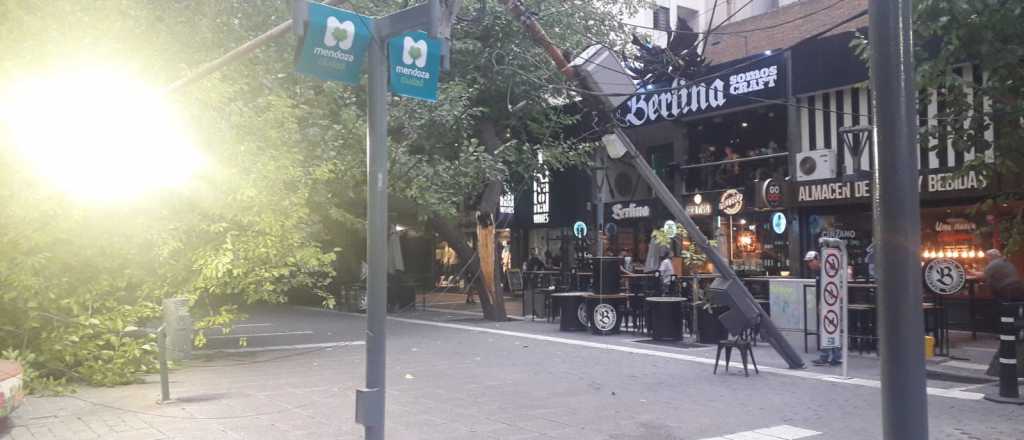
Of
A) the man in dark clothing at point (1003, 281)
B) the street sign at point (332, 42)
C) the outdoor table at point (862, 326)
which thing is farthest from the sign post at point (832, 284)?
the street sign at point (332, 42)

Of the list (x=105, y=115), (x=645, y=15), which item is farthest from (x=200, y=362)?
(x=645, y=15)

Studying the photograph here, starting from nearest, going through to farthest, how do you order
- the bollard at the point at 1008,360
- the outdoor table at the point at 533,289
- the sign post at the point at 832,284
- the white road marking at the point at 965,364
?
the bollard at the point at 1008,360
the sign post at the point at 832,284
the white road marking at the point at 965,364
the outdoor table at the point at 533,289

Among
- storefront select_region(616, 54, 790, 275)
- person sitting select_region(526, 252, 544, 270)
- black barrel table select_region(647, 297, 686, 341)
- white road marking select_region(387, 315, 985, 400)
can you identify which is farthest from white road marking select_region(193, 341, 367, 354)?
person sitting select_region(526, 252, 544, 270)

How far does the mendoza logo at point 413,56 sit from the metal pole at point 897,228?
121 inches

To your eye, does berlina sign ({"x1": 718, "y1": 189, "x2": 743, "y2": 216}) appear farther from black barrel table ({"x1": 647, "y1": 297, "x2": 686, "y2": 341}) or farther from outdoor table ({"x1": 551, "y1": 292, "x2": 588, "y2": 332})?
black barrel table ({"x1": 647, "y1": 297, "x2": 686, "y2": 341})

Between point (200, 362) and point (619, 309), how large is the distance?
827cm

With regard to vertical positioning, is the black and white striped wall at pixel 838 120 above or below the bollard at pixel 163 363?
above

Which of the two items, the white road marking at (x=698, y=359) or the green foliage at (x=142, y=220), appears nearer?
the green foliage at (x=142, y=220)

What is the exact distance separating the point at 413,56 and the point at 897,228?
346cm

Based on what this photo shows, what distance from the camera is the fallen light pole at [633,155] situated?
11.4m

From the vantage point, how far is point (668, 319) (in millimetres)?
15086

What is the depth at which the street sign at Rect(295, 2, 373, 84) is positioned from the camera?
5320mm

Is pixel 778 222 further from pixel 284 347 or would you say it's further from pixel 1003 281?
pixel 284 347

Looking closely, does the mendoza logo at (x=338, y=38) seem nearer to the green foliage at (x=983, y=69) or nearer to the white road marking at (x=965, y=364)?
the green foliage at (x=983, y=69)
